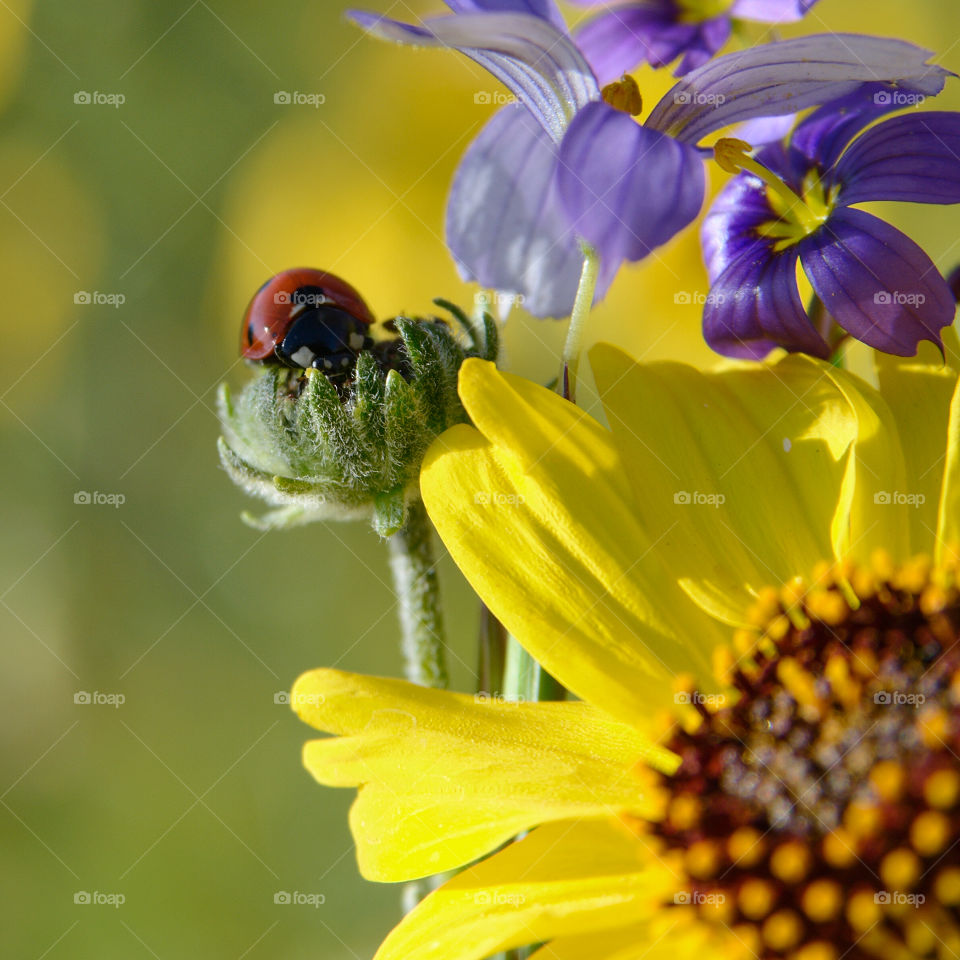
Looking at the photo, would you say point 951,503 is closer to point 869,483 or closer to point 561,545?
point 869,483

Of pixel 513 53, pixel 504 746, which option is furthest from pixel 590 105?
pixel 504 746

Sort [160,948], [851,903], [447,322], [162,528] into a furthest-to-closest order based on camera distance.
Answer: [162,528] → [160,948] → [447,322] → [851,903]

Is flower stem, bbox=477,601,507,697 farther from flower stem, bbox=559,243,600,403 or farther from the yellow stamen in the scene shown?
the yellow stamen

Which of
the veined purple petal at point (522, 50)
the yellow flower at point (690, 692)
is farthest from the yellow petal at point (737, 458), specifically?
the veined purple petal at point (522, 50)

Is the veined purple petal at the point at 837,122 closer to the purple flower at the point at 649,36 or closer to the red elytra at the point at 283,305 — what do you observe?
the purple flower at the point at 649,36

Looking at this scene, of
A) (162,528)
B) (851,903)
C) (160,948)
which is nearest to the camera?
(851,903)

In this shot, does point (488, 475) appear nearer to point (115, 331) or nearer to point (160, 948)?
point (160, 948)
